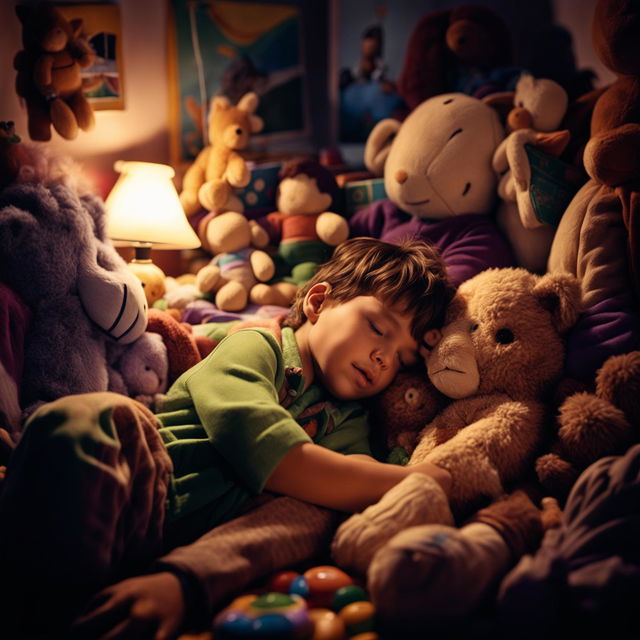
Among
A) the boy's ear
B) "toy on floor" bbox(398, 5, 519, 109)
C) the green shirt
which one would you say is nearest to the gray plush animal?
the green shirt

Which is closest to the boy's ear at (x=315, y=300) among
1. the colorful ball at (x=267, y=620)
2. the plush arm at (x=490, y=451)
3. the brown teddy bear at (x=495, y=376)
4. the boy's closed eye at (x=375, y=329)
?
the boy's closed eye at (x=375, y=329)

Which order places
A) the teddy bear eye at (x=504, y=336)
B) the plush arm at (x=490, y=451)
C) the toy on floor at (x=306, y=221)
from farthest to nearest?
1. the toy on floor at (x=306, y=221)
2. the teddy bear eye at (x=504, y=336)
3. the plush arm at (x=490, y=451)

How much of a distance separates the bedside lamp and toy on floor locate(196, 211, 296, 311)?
82 mm

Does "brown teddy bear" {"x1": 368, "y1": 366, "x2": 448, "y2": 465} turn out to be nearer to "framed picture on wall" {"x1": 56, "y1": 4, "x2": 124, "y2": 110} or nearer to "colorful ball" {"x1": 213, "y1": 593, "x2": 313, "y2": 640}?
"colorful ball" {"x1": 213, "y1": 593, "x2": 313, "y2": 640}

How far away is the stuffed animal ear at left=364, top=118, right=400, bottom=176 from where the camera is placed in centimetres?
154

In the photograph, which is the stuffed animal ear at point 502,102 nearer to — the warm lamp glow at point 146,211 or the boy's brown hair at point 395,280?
the boy's brown hair at point 395,280

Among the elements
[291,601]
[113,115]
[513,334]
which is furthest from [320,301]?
[113,115]

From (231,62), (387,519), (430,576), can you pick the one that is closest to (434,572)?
(430,576)

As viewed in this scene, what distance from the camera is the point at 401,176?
1349mm

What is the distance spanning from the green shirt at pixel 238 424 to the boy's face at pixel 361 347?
0.14 feet

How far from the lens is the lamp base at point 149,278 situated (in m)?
1.45

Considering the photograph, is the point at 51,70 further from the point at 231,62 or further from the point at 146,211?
the point at 231,62

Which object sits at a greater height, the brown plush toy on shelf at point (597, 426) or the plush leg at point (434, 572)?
the brown plush toy on shelf at point (597, 426)

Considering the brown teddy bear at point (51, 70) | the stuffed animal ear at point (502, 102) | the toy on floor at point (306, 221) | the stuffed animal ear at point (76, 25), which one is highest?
the stuffed animal ear at point (76, 25)
